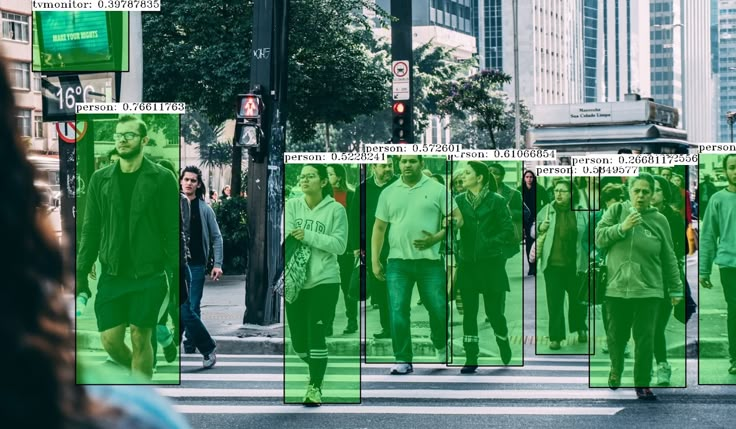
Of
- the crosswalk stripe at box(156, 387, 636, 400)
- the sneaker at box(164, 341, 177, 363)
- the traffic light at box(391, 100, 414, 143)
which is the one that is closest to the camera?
the sneaker at box(164, 341, 177, 363)

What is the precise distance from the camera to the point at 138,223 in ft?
26.9

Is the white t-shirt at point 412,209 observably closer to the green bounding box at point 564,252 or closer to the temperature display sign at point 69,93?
the green bounding box at point 564,252

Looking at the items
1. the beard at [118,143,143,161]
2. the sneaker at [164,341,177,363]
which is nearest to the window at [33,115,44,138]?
the sneaker at [164,341,177,363]

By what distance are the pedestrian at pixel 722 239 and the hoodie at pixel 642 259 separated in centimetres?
59

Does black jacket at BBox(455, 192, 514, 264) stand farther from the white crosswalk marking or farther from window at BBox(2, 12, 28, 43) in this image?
window at BBox(2, 12, 28, 43)

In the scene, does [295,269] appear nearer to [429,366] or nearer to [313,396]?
[313,396]

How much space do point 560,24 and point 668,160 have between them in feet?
551

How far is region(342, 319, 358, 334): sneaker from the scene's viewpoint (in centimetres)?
930

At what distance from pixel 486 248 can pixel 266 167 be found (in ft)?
14.5

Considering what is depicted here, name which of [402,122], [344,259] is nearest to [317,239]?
[344,259]

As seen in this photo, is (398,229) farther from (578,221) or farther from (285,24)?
(285,24)

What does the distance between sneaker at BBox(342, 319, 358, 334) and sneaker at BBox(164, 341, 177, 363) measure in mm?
1161

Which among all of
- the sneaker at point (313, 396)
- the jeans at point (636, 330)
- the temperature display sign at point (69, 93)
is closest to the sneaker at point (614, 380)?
the jeans at point (636, 330)

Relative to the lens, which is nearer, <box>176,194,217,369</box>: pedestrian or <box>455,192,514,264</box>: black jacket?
<box>455,192,514,264</box>: black jacket
